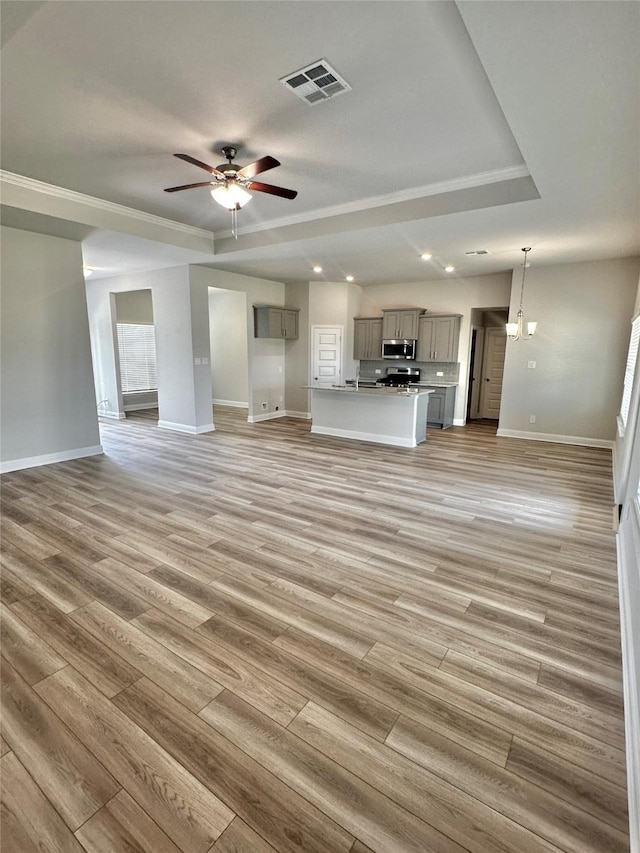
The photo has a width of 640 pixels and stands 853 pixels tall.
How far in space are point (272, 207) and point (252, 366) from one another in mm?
3762

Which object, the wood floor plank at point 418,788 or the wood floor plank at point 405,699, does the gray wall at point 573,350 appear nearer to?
the wood floor plank at point 405,699

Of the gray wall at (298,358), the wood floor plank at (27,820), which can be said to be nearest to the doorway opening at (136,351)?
the gray wall at (298,358)

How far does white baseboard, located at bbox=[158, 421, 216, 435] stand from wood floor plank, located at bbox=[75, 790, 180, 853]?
614 cm

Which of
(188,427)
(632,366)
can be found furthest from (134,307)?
(632,366)

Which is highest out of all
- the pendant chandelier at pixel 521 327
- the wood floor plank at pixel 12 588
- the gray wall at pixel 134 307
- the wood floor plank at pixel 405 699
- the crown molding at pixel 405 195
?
the crown molding at pixel 405 195

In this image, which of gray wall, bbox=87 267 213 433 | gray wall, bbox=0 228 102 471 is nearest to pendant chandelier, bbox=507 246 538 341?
gray wall, bbox=87 267 213 433

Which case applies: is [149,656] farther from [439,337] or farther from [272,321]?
[439,337]

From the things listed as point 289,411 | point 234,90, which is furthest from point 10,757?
point 289,411

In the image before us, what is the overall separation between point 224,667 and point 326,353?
23.9ft

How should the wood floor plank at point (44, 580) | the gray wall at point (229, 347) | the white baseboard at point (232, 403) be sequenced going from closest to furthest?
1. the wood floor plank at point (44, 580)
2. the gray wall at point (229, 347)
3. the white baseboard at point (232, 403)

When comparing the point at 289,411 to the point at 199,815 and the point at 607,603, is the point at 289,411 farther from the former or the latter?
the point at 199,815

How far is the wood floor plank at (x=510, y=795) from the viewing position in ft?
4.27

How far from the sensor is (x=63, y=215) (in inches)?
171

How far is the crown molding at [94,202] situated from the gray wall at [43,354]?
95 centimetres
